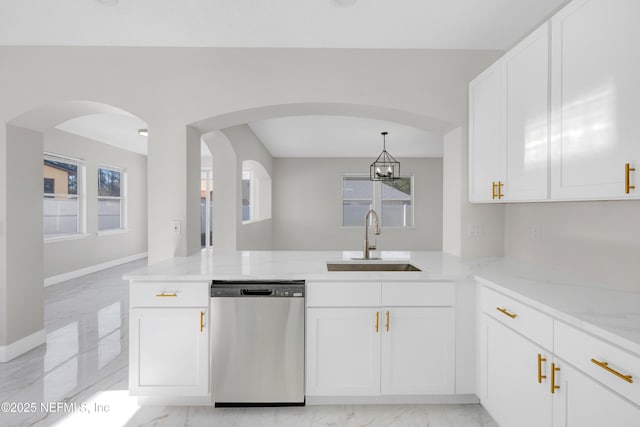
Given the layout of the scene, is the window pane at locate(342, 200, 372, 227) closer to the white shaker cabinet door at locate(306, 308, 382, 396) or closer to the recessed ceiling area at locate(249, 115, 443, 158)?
the recessed ceiling area at locate(249, 115, 443, 158)

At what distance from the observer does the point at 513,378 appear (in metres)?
1.71

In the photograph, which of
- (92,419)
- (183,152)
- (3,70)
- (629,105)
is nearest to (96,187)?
Result: (3,70)

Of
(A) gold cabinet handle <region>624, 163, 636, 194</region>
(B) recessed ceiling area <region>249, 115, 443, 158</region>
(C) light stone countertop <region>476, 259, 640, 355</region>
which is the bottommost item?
(C) light stone countertop <region>476, 259, 640, 355</region>

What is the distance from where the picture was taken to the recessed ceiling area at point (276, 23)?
2.13 metres

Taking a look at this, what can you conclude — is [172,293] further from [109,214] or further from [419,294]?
[109,214]

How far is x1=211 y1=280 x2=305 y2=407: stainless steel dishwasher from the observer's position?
2082mm

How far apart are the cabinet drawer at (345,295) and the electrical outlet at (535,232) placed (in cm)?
118

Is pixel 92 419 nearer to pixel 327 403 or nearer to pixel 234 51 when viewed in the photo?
pixel 327 403

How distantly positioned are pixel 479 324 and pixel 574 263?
65cm

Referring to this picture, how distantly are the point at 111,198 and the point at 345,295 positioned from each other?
717 cm

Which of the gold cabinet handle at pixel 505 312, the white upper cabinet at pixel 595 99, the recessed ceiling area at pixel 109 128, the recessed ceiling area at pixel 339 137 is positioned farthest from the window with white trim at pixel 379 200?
the white upper cabinet at pixel 595 99

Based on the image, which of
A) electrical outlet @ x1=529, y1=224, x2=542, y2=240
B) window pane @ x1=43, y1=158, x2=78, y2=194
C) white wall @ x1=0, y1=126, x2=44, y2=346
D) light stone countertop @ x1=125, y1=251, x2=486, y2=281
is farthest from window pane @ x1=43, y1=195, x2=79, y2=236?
electrical outlet @ x1=529, y1=224, x2=542, y2=240

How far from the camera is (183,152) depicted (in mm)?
2707

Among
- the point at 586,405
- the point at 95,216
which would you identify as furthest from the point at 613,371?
the point at 95,216
